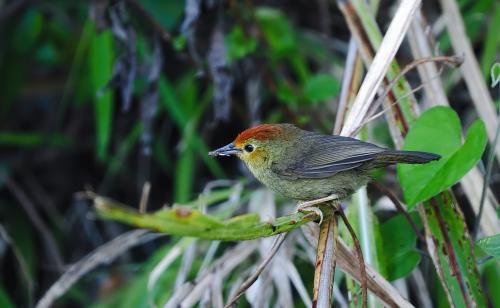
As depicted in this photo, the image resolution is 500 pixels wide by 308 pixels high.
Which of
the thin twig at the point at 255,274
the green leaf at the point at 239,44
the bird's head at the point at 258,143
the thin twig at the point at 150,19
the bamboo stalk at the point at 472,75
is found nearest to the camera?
the thin twig at the point at 255,274

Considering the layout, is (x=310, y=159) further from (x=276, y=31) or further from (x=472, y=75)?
(x=276, y=31)

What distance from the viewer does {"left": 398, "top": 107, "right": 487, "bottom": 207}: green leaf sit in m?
2.30

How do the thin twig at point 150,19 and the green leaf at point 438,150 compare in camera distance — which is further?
the thin twig at point 150,19

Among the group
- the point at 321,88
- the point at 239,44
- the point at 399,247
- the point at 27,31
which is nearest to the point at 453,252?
the point at 399,247

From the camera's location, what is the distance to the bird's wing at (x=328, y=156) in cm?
252

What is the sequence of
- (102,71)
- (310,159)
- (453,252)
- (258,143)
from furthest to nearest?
(102,71) < (258,143) < (310,159) < (453,252)

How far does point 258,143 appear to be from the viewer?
9.80 ft

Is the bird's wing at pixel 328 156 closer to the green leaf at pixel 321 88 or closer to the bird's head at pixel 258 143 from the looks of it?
the bird's head at pixel 258 143

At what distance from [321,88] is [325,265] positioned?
176 centimetres

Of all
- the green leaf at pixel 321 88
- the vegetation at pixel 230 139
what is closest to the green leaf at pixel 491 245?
the vegetation at pixel 230 139

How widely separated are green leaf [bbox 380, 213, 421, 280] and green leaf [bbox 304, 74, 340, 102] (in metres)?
1.06

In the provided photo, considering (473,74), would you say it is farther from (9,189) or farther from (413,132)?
(9,189)

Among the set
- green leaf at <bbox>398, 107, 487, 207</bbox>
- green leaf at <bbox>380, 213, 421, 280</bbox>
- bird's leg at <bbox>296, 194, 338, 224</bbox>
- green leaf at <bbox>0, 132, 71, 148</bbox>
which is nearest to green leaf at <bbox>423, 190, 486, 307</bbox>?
green leaf at <bbox>380, 213, 421, 280</bbox>

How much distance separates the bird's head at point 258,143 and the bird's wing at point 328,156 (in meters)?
0.09
